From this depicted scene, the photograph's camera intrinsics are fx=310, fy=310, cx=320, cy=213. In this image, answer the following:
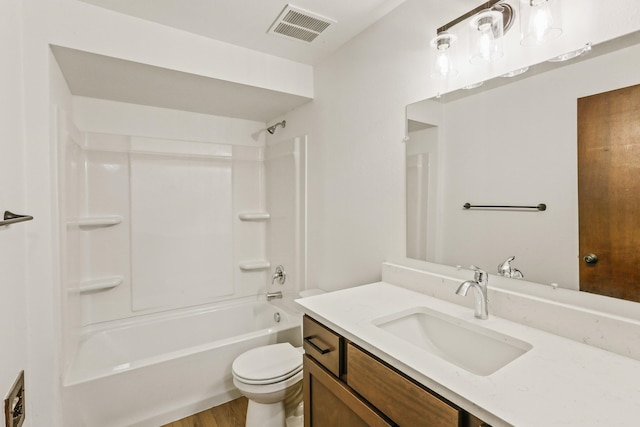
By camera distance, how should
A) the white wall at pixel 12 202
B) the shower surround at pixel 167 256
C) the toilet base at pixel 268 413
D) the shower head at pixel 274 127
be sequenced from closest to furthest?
the white wall at pixel 12 202 < the toilet base at pixel 268 413 < the shower surround at pixel 167 256 < the shower head at pixel 274 127

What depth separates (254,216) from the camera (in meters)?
3.03

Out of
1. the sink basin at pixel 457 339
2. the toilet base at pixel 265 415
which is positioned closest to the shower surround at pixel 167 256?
the toilet base at pixel 265 415

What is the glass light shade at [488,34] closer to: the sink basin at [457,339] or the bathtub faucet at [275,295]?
the sink basin at [457,339]

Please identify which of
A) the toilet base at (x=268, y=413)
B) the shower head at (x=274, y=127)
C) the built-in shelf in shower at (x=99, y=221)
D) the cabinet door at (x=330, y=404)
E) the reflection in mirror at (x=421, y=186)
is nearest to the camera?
the cabinet door at (x=330, y=404)

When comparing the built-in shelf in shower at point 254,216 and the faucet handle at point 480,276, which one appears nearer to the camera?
the faucet handle at point 480,276

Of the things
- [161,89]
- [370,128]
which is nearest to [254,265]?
[161,89]

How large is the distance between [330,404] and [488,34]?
1570 millimetres

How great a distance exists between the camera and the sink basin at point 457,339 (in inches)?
41.0

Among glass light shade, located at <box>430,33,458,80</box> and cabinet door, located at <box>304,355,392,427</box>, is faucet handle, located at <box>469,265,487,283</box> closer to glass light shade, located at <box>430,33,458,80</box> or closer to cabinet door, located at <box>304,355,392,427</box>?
cabinet door, located at <box>304,355,392,427</box>

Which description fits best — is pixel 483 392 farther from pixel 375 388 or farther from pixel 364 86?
pixel 364 86

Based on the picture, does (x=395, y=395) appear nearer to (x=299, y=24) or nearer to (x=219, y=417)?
(x=219, y=417)

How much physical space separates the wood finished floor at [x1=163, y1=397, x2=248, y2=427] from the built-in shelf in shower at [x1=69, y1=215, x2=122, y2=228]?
1.50 metres

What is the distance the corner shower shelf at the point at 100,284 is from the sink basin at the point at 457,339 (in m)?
2.21

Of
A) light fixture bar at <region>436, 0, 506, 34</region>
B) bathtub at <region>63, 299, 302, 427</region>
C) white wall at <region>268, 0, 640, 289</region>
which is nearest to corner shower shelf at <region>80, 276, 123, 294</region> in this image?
bathtub at <region>63, 299, 302, 427</region>
